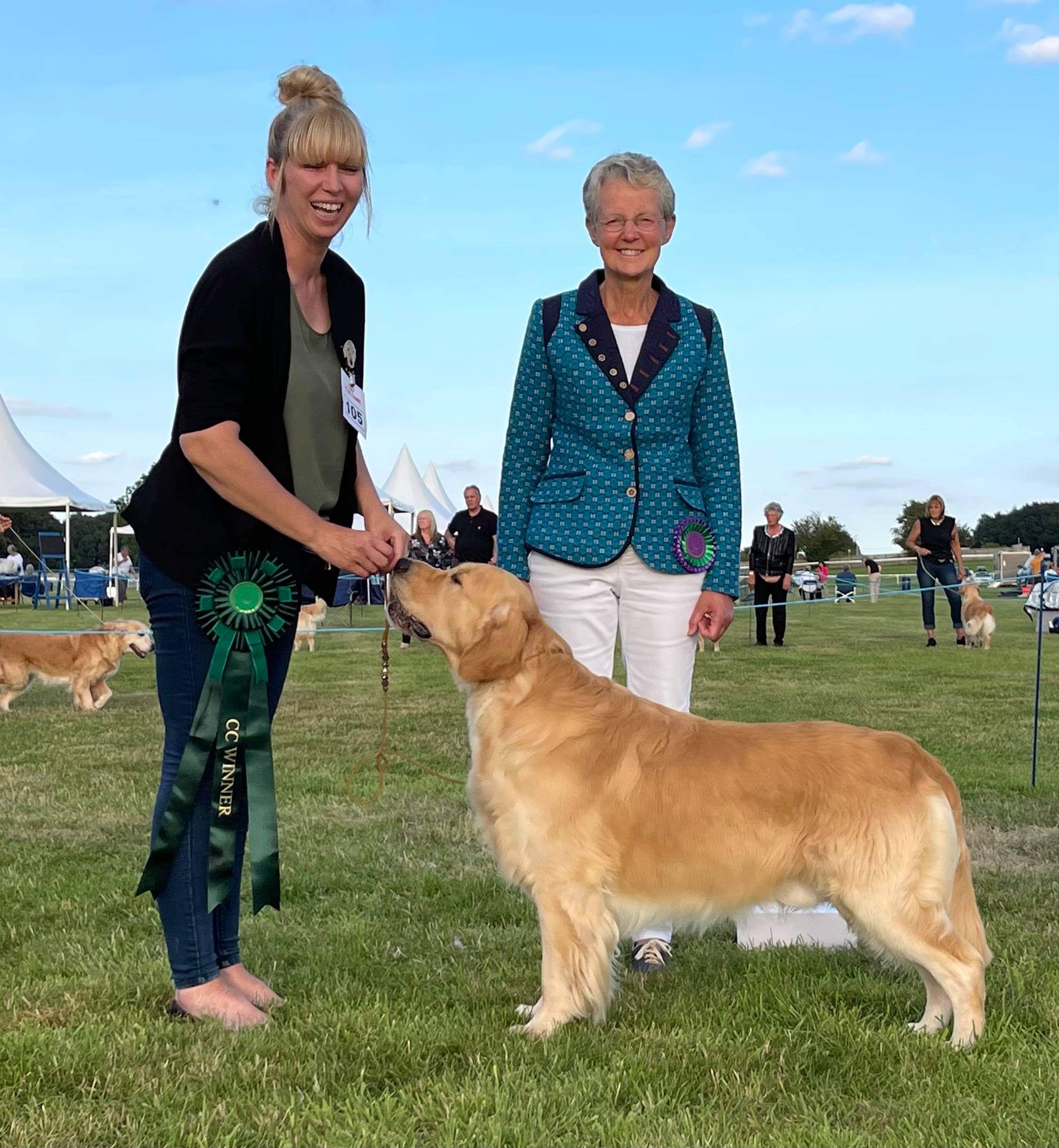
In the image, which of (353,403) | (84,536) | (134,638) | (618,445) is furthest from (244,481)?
(84,536)

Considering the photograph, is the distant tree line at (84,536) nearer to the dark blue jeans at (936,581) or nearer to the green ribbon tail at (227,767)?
the dark blue jeans at (936,581)

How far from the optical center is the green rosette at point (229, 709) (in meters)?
3.03

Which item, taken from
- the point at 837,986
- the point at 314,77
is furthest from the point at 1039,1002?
the point at 314,77

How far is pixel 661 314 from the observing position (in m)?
3.76

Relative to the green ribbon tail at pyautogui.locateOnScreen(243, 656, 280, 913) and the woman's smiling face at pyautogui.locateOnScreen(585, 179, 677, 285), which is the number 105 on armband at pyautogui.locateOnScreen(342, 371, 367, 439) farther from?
the woman's smiling face at pyautogui.locateOnScreen(585, 179, 677, 285)

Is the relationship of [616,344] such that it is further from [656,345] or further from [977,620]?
[977,620]

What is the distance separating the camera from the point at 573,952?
10.2ft

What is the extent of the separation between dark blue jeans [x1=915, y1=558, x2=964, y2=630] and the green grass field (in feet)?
37.4

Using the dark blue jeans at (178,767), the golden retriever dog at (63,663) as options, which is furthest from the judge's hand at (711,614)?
the golden retriever dog at (63,663)

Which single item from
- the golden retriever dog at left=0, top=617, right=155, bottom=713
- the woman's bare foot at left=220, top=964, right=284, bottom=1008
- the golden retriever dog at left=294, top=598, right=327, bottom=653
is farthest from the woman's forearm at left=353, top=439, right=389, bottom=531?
the golden retriever dog at left=294, top=598, right=327, bottom=653

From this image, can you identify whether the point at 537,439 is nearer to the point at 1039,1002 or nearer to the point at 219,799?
the point at 219,799

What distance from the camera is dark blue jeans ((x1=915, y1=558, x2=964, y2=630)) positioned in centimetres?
1736

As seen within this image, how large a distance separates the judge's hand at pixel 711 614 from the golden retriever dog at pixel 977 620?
47.7 ft

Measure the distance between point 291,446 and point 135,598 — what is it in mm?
33250
